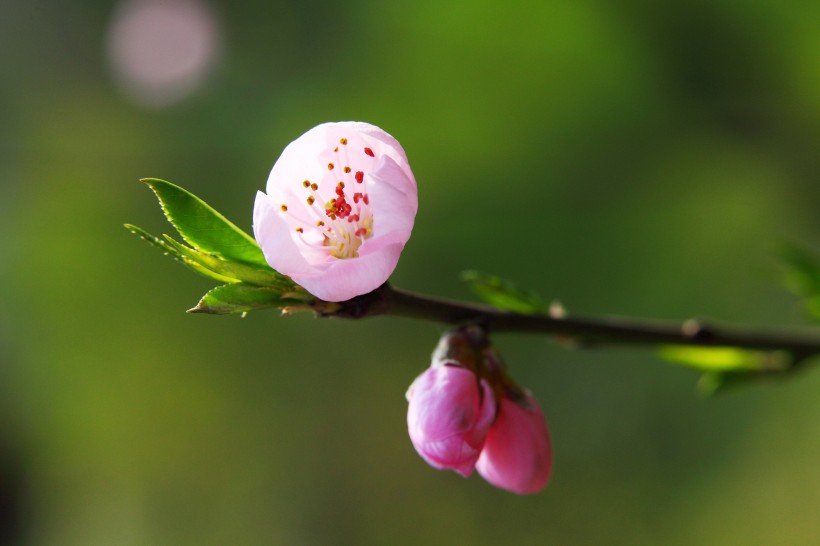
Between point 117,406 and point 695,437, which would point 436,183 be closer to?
point 695,437

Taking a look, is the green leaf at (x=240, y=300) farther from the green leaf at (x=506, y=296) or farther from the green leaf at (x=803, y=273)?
the green leaf at (x=803, y=273)

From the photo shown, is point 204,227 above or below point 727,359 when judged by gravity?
above

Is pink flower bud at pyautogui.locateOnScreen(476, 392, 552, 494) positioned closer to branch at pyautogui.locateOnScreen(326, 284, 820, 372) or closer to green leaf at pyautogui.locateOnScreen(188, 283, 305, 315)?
branch at pyautogui.locateOnScreen(326, 284, 820, 372)

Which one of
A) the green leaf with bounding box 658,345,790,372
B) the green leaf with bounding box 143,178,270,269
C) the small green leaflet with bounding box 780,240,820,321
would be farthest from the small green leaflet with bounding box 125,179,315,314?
the small green leaflet with bounding box 780,240,820,321

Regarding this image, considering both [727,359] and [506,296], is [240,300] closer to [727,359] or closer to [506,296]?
[506,296]

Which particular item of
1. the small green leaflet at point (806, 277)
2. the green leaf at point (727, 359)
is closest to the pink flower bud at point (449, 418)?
the green leaf at point (727, 359)

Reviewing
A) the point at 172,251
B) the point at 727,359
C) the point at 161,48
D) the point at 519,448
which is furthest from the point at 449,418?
the point at 161,48
